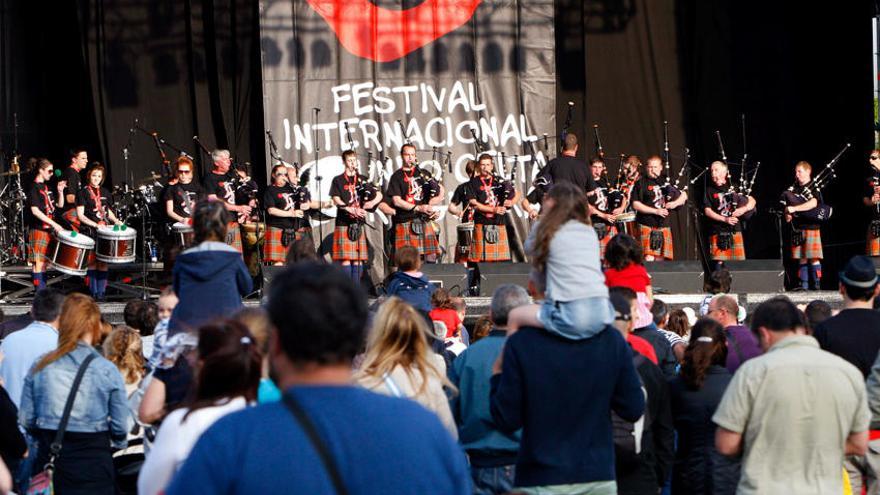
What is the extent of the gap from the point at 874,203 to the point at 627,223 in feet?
7.87

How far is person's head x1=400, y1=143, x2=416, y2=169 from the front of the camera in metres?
12.3

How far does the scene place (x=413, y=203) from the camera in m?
12.4

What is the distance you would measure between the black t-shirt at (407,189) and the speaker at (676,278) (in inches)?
93.5

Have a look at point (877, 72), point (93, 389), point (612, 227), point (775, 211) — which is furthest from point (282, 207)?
point (93, 389)

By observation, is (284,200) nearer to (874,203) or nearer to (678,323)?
(874,203)

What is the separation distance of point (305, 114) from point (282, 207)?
1483 mm

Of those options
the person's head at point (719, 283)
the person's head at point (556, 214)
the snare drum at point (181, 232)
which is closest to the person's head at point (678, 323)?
the person's head at point (719, 283)

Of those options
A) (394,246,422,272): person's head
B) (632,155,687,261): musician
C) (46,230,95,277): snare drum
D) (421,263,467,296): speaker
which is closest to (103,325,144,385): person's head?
(394,246,422,272): person's head

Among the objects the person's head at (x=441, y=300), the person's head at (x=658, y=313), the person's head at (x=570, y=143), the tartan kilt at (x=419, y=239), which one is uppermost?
the person's head at (x=570, y=143)

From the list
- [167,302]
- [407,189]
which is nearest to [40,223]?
[407,189]

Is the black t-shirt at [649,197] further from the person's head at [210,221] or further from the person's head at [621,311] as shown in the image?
the person's head at [210,221]

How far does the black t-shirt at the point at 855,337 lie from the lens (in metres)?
5.05

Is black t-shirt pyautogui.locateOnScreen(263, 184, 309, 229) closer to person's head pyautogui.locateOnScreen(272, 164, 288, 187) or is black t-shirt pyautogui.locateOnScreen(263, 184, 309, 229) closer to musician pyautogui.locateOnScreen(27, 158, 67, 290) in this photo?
person's head pyautogui.locateOnScreen(272, 164, 288, 187)

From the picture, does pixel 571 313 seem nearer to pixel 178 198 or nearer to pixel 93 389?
pixel 93 389
